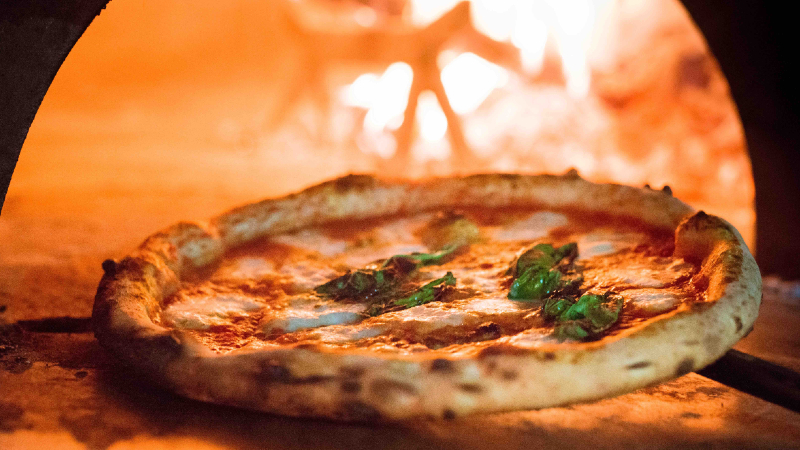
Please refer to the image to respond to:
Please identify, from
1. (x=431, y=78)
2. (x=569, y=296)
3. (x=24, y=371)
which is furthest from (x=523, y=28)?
(x=24, y=371)

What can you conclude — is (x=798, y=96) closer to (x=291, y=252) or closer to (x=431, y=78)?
(x=291, y=252)

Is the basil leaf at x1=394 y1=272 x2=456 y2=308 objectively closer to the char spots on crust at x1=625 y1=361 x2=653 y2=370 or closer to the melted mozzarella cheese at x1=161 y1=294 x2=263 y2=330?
the melted mozzarella cheese at x1=161 y1=294 x2=263 y2=330

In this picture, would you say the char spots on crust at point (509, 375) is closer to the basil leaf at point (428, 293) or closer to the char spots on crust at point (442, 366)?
the char spots on crust at point (442, 366)

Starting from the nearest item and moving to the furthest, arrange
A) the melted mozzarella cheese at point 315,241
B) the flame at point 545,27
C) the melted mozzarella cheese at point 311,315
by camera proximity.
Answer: the melted mozzarella cheese at point 311,315 < the melted mozzarella cheese at point 315,241 < the flame at point 545,27

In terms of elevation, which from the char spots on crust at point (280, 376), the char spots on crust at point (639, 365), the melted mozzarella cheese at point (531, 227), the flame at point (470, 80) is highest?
the flame at point (470, 80)

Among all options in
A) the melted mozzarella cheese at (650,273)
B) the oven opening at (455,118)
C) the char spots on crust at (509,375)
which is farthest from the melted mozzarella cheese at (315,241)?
the oven opening at (455,118)

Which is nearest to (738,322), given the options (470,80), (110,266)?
(110,266)

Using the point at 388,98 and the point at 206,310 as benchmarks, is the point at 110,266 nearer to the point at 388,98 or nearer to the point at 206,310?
the point at 206,310
